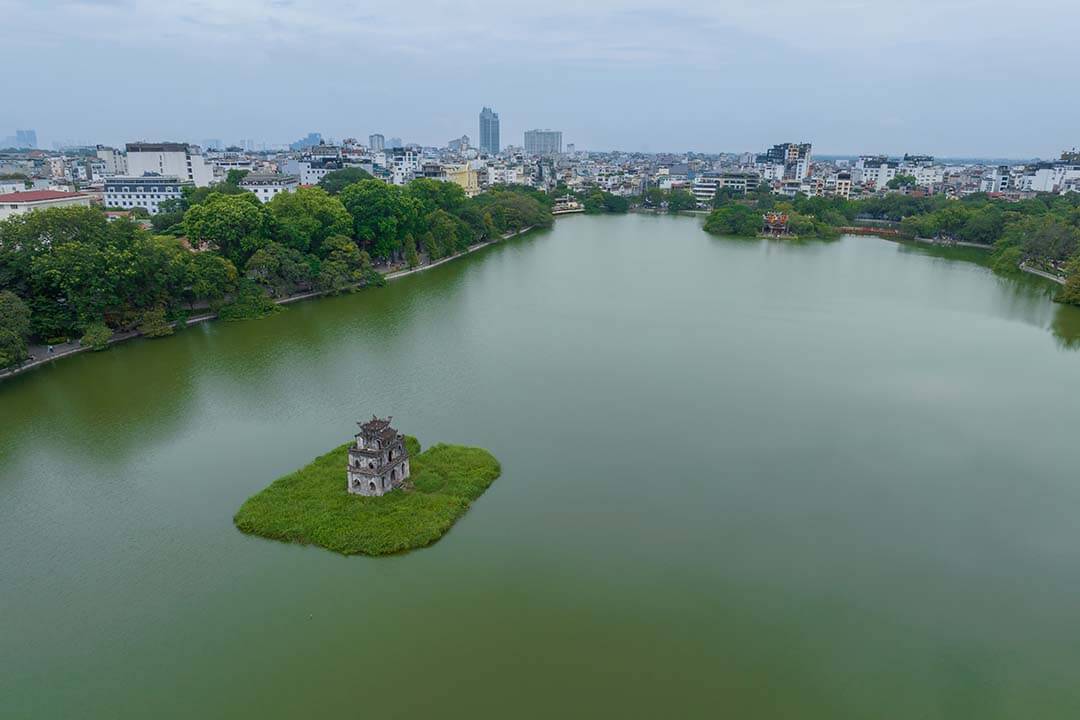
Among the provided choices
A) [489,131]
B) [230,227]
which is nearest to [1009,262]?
[230,227]

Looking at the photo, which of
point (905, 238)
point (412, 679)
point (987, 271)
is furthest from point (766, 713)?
point (905, 238)

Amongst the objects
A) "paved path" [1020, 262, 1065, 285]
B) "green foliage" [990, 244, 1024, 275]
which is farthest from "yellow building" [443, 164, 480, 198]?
"paved path" [1020, 262, 1065, 285]

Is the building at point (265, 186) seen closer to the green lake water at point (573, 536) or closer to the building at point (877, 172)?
the green lake water at point (573, 536)

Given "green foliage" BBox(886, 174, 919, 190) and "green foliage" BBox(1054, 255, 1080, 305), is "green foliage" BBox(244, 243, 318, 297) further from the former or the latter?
"green foliage" BBox(886, 174, 919, 190)

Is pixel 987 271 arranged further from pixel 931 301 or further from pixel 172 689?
pixel 172 689

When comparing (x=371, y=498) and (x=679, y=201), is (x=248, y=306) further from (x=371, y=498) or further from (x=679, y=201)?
(x=679, y=201)

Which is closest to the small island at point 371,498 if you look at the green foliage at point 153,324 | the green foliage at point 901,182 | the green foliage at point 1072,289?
the green foliage at point 153,324

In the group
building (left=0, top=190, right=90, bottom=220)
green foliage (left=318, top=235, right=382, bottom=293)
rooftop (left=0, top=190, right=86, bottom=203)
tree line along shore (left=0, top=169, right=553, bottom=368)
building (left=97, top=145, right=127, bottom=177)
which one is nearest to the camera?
tree line along shore (left=0, top=169, right=553, bottom=368)
